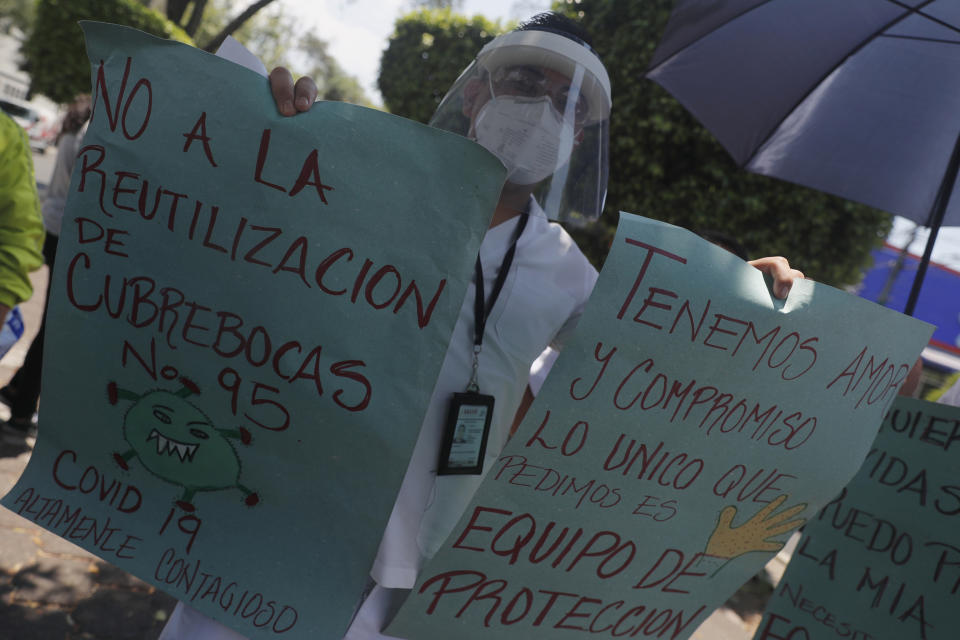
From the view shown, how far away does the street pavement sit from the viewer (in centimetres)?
254

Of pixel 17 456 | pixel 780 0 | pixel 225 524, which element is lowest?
pixel 17 456

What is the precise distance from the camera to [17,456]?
3404 millimetres

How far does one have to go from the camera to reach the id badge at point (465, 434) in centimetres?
133

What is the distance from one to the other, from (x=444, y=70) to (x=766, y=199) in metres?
4.13

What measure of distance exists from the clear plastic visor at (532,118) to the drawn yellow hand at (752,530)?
750 millimetres

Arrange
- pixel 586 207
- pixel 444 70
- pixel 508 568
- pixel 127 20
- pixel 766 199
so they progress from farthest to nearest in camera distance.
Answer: pixel 127 20, pixel 444 70, pixel 766 199, pixel 586 207, pixel 508 568

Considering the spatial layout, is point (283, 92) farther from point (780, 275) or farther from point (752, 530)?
point (752, 530)

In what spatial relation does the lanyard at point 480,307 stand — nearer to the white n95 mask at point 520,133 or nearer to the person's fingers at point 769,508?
the white n95 mask at point 520,133

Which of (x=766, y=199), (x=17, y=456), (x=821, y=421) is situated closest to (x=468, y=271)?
(x=821, y=421)

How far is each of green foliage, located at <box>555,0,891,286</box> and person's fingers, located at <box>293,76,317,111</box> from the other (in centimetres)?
564

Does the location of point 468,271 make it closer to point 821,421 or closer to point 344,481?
point 344,481

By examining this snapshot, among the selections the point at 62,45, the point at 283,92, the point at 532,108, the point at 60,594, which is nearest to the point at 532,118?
the point at 532,108

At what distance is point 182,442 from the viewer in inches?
49.5

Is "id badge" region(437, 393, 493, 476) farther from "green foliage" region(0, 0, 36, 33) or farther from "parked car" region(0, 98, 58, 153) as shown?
"green foliage" region(0, 0, 36, 33)
